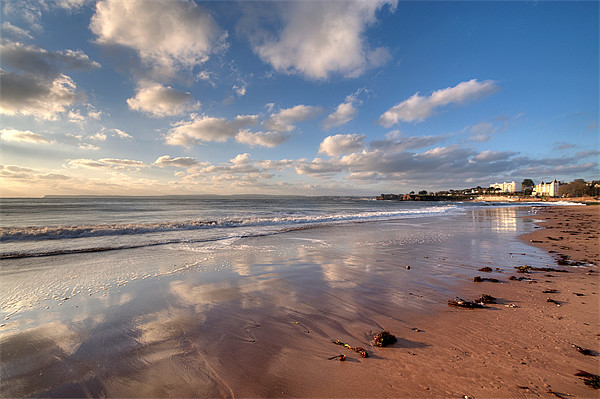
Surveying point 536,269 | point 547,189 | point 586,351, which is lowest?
point 536,269

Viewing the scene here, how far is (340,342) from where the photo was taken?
3469 mm

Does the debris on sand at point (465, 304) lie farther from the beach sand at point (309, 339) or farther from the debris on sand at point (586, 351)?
the debris on sand at point (586, 351)

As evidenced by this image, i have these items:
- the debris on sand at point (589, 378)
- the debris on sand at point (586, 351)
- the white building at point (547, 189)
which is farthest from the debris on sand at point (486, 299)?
the white building at point (547, 189)

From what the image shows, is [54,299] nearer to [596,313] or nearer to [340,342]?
[340,342]

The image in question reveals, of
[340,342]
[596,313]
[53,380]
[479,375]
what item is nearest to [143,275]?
[53,380]

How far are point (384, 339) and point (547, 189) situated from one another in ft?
680

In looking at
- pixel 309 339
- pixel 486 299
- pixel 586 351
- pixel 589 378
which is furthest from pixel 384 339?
pixel 486 299

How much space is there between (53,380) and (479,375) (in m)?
5.04

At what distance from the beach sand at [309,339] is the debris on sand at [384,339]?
8 centimetres

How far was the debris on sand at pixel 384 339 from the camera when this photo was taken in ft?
11.1

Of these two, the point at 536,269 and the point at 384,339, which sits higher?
the point at 384,339

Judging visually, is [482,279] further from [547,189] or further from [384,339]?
[547,189]

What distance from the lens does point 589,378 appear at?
106 inches

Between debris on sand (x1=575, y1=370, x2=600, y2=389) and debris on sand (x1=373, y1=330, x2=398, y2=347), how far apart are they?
6.49ft
